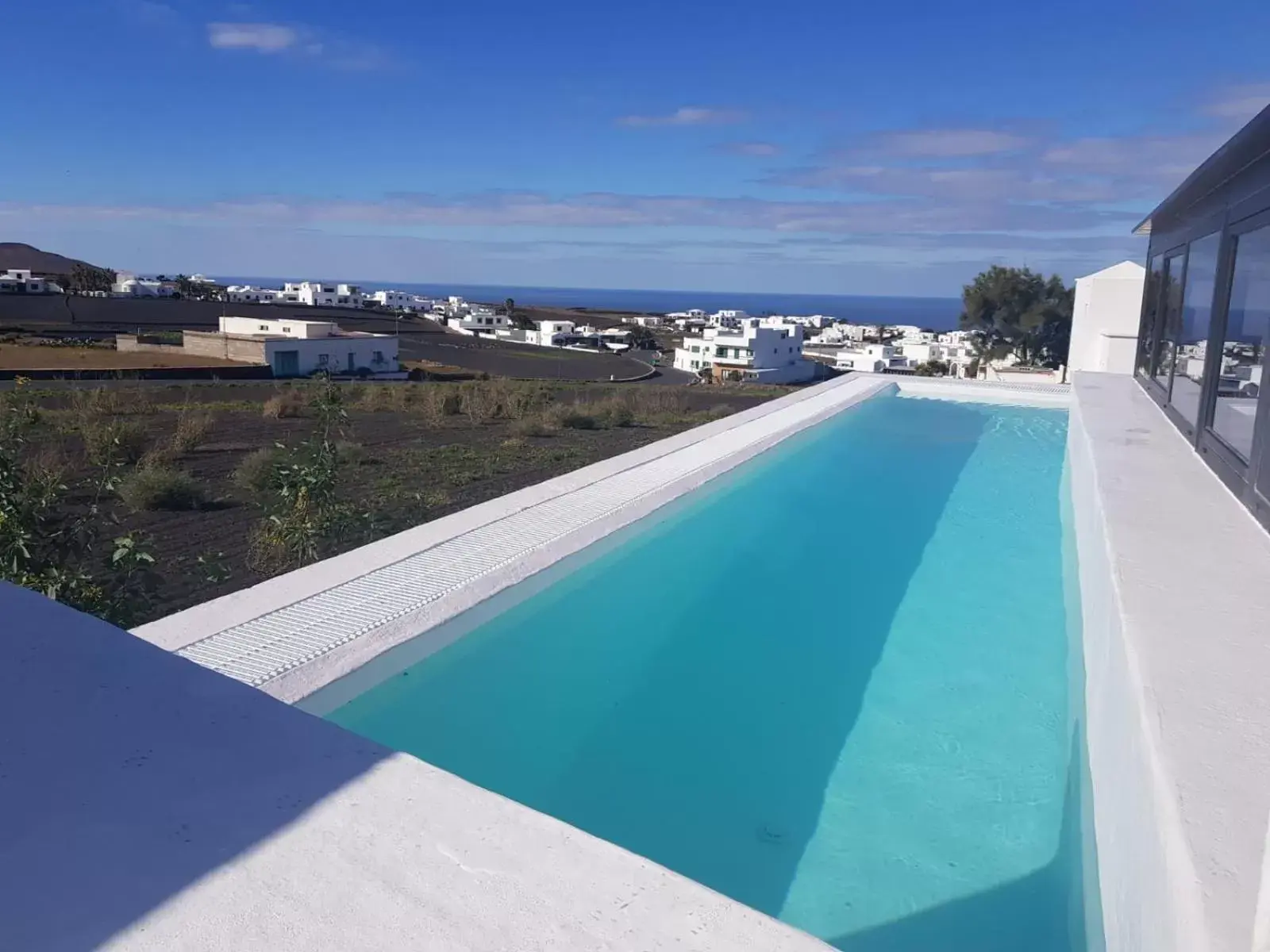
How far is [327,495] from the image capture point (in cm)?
539

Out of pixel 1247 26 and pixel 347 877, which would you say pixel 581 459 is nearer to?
pixel 1247 26

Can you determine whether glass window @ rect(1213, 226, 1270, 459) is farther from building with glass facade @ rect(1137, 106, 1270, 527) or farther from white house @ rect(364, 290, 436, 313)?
white house @ rect(364, 290, 436, 313)

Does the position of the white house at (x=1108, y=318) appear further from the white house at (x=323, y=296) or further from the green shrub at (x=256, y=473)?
the white house at (x=323, y=296)

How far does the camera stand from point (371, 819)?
4.98 feet

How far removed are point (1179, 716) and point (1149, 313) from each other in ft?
28.2

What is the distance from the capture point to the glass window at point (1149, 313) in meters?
8.55

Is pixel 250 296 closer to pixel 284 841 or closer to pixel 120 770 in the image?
pixel 120 770

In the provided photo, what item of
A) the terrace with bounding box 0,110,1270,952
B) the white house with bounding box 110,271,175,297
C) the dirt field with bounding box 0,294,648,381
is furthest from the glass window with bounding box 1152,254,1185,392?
the white house with bounding box 110,271,175,297

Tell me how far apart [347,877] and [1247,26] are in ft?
29.4

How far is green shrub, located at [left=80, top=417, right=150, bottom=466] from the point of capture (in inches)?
321

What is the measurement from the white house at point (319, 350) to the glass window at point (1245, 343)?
27739mm

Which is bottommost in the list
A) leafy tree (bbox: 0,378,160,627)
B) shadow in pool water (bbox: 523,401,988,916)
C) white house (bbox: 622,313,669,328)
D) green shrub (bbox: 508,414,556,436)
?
shadow in pool water (bbox: 523,401,988,916)

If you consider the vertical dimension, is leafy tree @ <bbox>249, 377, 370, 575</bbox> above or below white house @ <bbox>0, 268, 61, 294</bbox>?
below

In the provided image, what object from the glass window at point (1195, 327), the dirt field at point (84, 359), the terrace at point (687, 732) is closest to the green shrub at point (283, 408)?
the terrace at point (687, 732)
